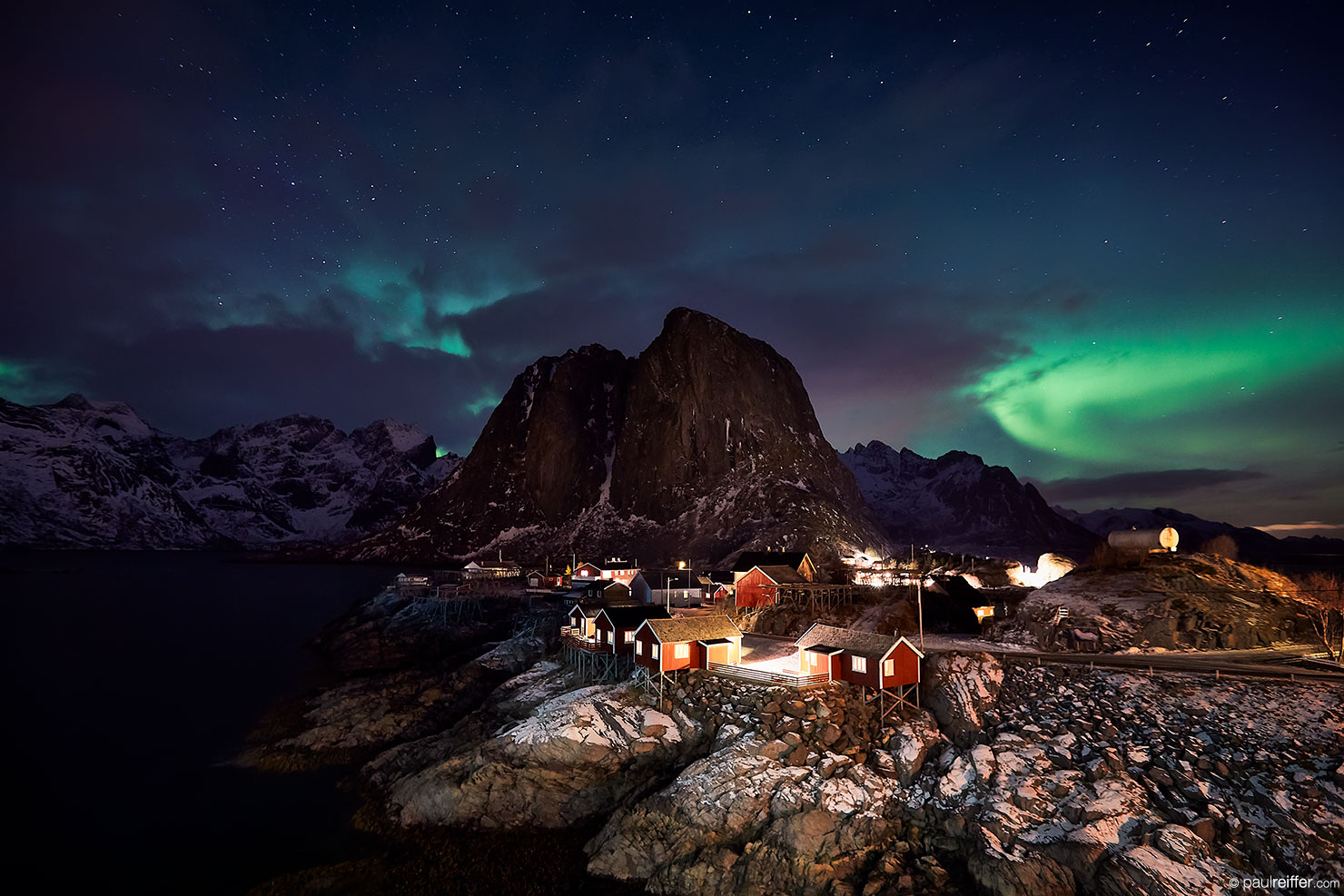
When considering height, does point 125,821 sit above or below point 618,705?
below

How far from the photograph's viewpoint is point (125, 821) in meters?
34.4

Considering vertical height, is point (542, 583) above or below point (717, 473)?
below

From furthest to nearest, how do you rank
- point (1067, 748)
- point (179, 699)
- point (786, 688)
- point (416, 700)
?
point (179, 699) < point (416, 700) < point (786, 688) < point (1067, 748)

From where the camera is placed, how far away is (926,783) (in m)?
29.4

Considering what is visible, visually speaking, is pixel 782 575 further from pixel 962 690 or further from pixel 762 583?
pixel 962 690

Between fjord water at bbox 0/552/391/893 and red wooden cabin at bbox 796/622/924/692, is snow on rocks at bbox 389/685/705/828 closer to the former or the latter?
fjord water at bbox 0/552/391/893

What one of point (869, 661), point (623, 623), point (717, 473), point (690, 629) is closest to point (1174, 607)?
point (869, 661)

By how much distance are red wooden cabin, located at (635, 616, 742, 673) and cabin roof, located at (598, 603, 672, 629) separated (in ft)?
4.85

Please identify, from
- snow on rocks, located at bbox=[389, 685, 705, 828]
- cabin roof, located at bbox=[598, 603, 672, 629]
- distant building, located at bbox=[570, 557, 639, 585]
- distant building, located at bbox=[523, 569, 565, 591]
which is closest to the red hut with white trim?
snow on rocks, located at bbox=[389, 685, 705, 828]

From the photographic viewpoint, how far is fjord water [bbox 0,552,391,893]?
3036cm

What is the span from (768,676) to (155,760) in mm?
42352

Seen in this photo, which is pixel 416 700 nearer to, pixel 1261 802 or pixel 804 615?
pixel 804 615

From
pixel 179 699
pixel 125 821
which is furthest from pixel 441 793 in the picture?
pixel 179 699

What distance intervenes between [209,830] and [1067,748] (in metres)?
43.6
